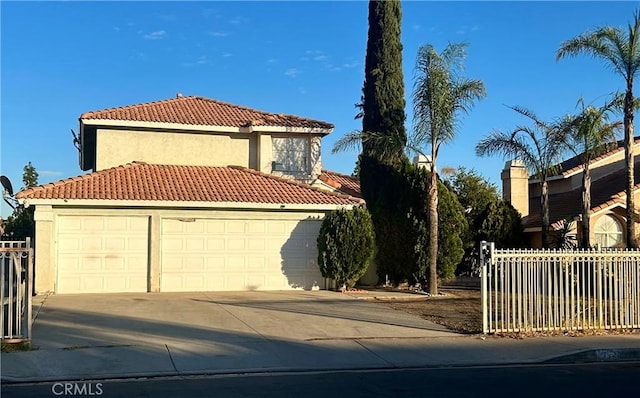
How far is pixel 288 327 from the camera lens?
43.1 feet

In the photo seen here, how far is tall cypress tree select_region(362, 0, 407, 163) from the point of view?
75.4 feet

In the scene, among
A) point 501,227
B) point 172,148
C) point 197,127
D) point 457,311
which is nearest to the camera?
point 457,311

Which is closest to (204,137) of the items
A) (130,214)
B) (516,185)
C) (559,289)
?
(130,214)

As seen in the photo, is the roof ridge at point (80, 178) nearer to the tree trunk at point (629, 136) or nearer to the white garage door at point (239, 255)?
the white garage door at point (239, 255)

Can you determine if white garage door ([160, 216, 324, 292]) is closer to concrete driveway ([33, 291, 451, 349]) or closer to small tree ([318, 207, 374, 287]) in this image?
small tree ([318, 207, 374, 287])

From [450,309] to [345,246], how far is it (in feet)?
14.2

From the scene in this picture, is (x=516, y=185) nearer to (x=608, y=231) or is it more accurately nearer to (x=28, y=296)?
(x=608, y=231)

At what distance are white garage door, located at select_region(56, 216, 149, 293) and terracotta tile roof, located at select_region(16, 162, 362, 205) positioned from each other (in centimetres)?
79

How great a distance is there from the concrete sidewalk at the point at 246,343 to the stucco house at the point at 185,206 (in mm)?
2879

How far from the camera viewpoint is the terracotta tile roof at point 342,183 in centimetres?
2471

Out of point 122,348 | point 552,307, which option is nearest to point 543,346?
point 552,307

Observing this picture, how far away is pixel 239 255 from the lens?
19.8 meters

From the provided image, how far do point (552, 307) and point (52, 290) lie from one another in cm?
1276

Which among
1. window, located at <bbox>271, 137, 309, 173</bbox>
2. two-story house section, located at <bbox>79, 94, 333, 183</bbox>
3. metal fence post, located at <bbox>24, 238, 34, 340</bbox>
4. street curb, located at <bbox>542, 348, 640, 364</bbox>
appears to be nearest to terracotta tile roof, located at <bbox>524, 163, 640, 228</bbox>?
window, located at <bbox>271, 137, 309, 173</bbox>
